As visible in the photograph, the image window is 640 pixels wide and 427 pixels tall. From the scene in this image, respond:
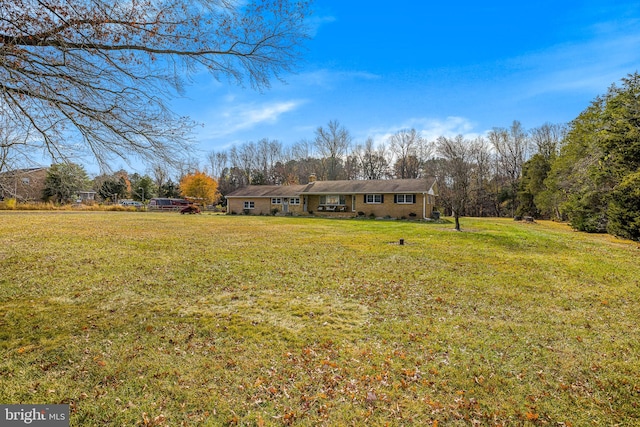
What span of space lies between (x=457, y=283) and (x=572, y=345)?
10.1 ft

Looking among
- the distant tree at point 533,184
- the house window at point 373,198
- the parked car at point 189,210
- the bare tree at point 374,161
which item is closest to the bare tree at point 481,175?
the distant tree at point 533,184

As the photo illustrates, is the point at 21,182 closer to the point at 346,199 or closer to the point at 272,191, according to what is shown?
the point at 346,199

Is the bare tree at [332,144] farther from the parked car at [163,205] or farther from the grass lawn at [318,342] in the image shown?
the grass lawn at [318,342]

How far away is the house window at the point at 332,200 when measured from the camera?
31491 millimetres

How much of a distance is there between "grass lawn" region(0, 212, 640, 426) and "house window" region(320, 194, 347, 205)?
2242 cm

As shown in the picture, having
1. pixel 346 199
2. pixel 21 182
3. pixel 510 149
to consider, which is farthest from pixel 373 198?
pixel 510 149

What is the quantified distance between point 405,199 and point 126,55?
26432mm

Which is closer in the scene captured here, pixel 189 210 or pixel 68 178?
pixel 68 178

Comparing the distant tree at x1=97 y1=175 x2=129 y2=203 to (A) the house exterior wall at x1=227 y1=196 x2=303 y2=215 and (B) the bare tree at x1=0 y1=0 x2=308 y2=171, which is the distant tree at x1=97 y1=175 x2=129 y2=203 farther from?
(A) the house exterior wall at x1=227 y1=196 x2=303 y2=215

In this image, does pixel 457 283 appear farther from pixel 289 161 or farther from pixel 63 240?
pixel 289 161

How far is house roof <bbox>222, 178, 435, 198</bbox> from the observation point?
93.2 feet

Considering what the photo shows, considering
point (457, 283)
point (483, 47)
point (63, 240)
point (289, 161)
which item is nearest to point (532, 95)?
point (483, 47)

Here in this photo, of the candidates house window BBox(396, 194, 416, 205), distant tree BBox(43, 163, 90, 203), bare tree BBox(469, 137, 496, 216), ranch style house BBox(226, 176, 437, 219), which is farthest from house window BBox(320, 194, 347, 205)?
distant tree BBox(43, 163, 90, 203)

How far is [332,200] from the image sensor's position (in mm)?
31938
